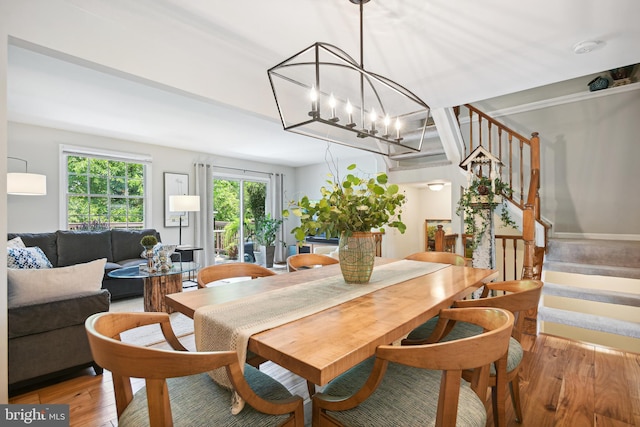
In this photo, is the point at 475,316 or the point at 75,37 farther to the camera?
the point at 75,37

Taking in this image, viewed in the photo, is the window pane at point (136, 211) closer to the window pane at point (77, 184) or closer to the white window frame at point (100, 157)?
the white window frame at point (100, 157)

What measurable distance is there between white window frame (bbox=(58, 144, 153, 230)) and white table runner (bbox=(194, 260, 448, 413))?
4.75m

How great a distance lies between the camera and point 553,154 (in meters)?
4.72

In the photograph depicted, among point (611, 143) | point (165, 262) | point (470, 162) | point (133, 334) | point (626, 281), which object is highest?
point (611, 143)

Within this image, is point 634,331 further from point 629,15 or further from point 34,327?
point 34,327

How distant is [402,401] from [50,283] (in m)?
2.34

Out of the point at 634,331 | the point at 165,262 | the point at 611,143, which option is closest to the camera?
the point at 634,331

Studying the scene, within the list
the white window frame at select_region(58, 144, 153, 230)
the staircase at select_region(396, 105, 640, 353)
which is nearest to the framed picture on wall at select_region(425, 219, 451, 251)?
the staircase at select_region(396, 105, 640, 353)

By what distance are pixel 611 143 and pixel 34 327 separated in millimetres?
6419

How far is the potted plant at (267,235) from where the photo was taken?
23.5ft

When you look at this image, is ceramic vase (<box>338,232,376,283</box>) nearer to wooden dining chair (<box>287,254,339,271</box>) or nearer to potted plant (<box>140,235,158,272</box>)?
wooden dining chair (<box>287,254,339,271</box>)

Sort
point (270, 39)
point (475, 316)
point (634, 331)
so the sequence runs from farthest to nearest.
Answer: point (634, 331)
point (270, 39)
point (475, 316)

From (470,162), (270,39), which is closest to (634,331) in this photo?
(470,162)

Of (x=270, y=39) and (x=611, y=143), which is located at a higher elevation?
(x=270, y=39)
